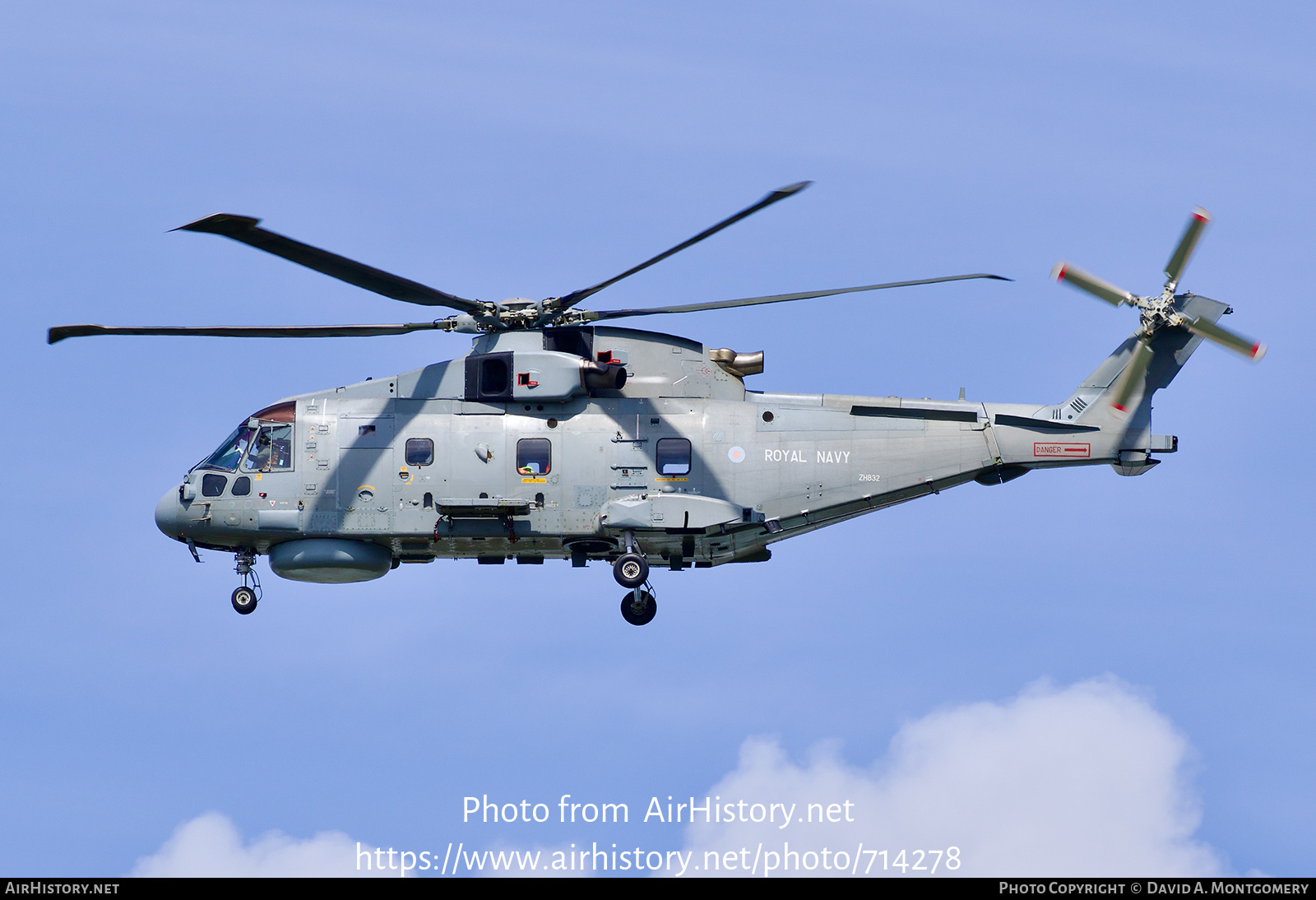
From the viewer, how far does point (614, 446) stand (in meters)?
35.8

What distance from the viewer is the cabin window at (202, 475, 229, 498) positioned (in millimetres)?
37000

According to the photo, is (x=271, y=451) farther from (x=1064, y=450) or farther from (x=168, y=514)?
(x=1064, y=450)

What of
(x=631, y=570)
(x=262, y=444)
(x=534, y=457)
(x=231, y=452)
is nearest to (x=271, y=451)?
(x=262, y=444)

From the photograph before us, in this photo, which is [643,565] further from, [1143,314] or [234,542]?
Answer: [1143,314]

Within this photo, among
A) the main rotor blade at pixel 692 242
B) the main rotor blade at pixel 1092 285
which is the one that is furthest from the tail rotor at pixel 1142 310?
the main rotor blade at pixel 692 242

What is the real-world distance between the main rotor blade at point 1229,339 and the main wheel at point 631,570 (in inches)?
473

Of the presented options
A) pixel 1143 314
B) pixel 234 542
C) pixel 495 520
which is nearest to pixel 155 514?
pixel 234 542

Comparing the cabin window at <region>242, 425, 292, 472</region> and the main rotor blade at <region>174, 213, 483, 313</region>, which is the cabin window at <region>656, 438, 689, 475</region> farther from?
the cabin window at <region>242, 425, 292, 472</region>

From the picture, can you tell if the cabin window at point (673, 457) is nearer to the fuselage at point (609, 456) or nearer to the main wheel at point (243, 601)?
the fuselage at point (609, 456)

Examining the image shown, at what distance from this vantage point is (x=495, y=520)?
35.9 m

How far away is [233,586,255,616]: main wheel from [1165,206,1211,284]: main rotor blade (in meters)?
20.1

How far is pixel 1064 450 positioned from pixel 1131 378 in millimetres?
2028

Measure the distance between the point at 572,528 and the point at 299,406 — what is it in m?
6.37

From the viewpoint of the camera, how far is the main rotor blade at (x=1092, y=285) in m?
36.5
